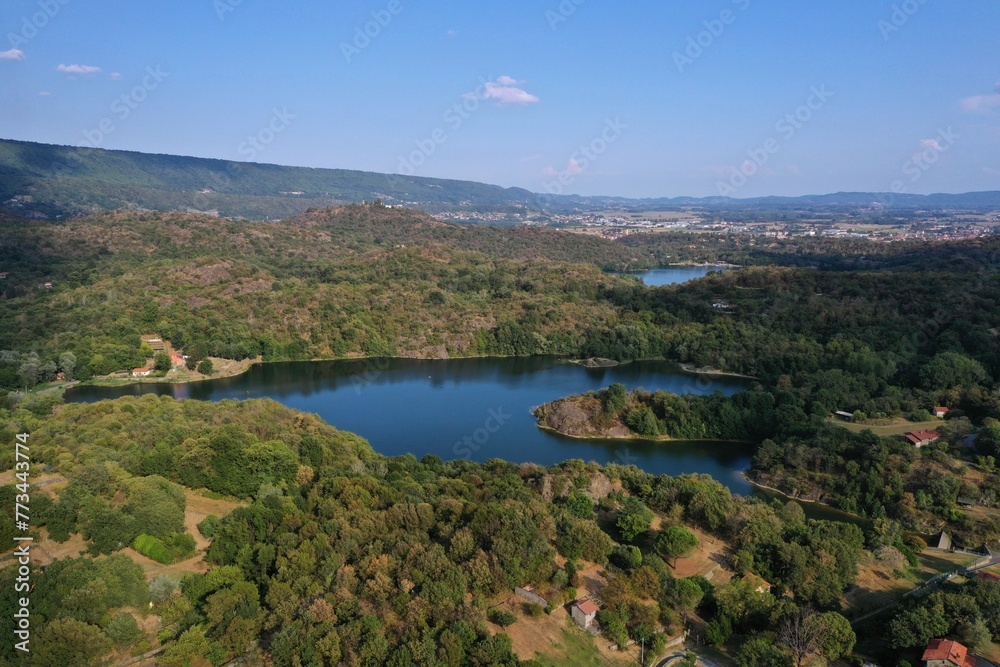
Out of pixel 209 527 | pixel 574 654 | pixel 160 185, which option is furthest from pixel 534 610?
pixel 160 185

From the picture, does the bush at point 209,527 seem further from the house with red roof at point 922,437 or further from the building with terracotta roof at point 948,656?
the house with red roof at point 922,437

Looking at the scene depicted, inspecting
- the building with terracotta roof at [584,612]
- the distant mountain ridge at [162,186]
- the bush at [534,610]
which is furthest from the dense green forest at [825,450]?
the distant mountain ridge at [162,186]

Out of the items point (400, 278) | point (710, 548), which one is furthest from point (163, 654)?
point (400, 278)

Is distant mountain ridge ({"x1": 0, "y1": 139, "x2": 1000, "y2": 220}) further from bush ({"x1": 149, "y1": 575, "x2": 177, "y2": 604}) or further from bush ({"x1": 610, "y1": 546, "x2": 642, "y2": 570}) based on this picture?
bush ({"x1": 610, "y1": 546, "x2": 642, "y2": 570})

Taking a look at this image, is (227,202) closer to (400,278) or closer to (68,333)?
(400,278)

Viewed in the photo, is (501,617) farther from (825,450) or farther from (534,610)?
(825,450)
